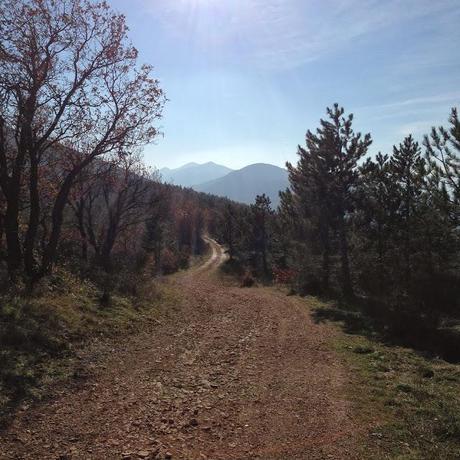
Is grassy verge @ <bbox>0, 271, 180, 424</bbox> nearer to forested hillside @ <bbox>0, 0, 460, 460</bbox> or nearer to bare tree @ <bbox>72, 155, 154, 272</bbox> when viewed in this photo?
forested hillside @ <bbox>0, 0, 460, 460</bbox>

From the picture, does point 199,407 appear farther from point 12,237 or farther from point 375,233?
point 375,233

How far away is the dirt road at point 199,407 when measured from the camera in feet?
18.9

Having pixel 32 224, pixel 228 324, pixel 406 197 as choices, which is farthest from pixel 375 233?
pixel 32 224

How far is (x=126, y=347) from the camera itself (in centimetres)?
1061

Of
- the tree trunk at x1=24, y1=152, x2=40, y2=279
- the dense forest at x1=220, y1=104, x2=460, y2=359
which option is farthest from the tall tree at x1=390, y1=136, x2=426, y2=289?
the tree trunk at x1=24, y1=152, x2=40, y2=279

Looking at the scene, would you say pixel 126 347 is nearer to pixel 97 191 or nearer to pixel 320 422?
pixel 320 422

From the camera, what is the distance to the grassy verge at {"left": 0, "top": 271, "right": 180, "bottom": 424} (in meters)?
7.34

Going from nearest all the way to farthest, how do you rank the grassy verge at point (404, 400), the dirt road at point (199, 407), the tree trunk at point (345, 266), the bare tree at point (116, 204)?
the dirt road at point (199, 407)
the grassy verge at point (404, 400)
the tree trunk at point (345, 266)
the bare tree at point (116, 204)

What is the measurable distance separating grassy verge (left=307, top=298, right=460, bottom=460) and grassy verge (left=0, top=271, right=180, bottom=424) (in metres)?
5.04

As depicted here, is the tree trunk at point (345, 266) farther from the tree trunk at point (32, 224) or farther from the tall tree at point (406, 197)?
the tree trunk at point (32, 224)

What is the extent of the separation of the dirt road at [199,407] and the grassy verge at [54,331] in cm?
47

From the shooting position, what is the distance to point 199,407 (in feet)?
23.7

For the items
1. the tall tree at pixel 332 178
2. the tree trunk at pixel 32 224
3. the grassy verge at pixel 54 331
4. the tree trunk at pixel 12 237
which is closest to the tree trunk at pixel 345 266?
the tall tree at pixel 332 178

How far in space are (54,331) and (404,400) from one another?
713 centimetres
